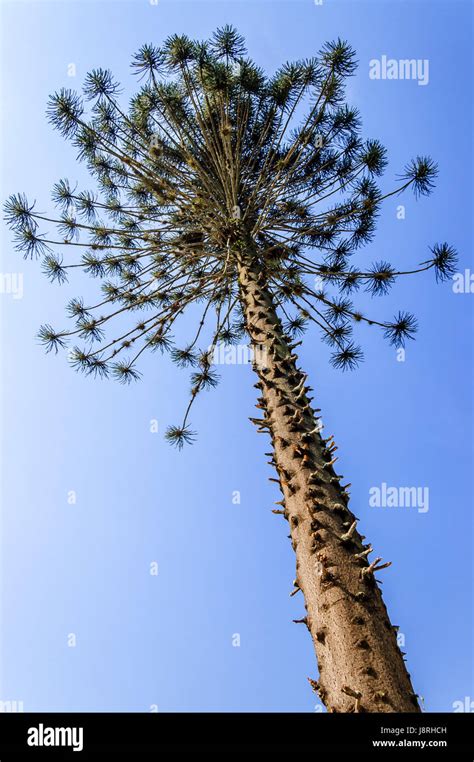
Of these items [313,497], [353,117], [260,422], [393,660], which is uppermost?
[353,117]

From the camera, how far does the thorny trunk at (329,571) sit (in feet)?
8.93

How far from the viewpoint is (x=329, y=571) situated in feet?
10.5

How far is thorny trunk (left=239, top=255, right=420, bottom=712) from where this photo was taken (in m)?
2.72

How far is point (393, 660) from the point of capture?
9.30 ft

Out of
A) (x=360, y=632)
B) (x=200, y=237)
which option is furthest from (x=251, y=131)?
(x=360, y=632)

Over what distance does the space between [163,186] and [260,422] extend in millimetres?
4503

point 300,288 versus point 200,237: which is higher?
point 200,237

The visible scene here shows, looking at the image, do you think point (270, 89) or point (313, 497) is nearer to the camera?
point (313, 497)
